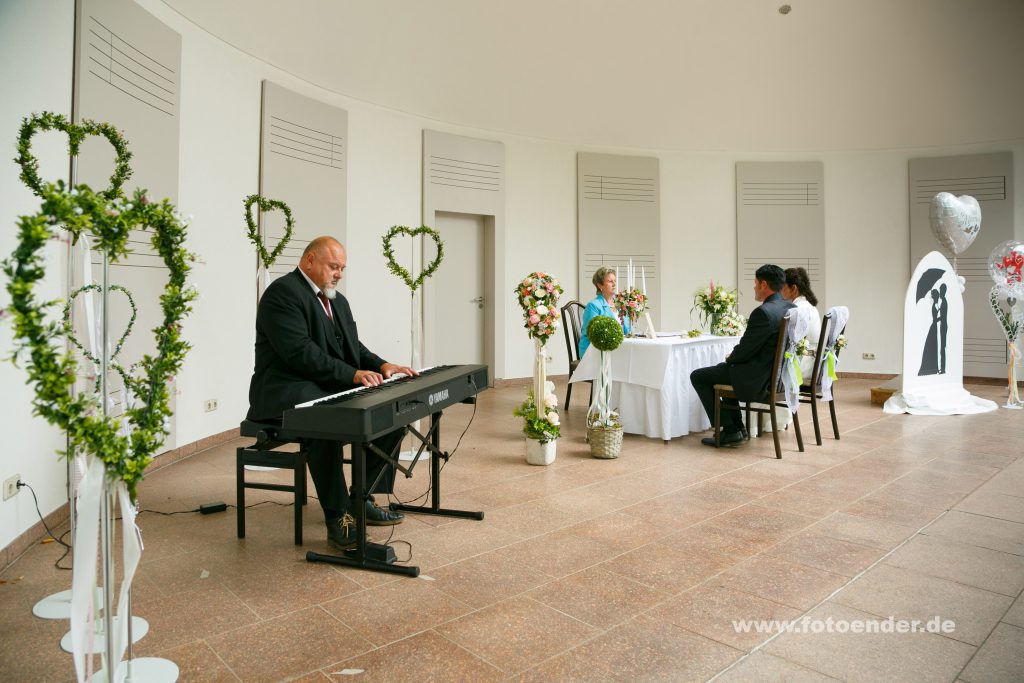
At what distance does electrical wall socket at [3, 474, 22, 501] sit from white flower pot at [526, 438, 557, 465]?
2741mm

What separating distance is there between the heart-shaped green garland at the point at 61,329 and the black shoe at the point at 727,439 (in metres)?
4.17

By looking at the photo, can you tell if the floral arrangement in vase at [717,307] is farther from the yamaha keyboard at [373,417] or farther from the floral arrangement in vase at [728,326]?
the yamaha keyboard at [373,417]

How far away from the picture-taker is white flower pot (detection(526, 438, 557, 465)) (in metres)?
4.52

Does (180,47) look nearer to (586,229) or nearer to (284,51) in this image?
(284,51)

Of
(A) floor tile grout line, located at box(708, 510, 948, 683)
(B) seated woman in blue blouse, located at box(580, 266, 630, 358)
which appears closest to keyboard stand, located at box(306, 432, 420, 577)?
(A) floor tile grout line, located at box(708, 510, 948, 683)

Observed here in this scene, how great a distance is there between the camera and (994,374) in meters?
9.15

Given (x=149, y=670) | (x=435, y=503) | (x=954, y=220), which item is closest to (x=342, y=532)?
(x=435, y=503)

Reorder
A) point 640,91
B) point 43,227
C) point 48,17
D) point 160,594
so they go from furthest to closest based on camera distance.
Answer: point 640,91 → point 48,17 → point 160,594 → point 43,227

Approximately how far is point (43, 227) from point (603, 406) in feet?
12.6

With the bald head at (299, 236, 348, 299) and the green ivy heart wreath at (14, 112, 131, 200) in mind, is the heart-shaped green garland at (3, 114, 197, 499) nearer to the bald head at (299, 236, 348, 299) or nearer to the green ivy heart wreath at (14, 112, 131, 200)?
the green ivy heart wreath at (14, 112, 131, 200)

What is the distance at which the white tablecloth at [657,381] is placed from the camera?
520 centimetres

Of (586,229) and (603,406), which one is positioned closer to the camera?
(603,406)

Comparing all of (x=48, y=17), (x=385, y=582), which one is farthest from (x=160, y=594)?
(x=48, y=17)

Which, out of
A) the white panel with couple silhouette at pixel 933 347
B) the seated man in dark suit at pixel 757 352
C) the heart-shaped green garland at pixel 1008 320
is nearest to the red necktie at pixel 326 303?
the seated man in dark suit at pixel 757 352
